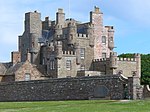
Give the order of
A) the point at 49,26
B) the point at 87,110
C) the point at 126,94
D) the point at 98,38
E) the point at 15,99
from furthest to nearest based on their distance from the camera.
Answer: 1. the point at 49,26
2. the point at 98,38
3. the point at 15,99
4. the point at 126,94
5. the point at 87,110

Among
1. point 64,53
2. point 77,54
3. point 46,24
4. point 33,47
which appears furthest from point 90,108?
point 46,24

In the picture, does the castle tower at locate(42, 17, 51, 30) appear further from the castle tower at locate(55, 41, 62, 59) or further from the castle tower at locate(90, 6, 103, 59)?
the castle tower at locate(55, 41, 62, 59)

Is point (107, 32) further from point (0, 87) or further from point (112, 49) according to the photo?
point (0, 87)

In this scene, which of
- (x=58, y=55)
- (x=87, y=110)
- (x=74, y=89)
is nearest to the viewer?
(x=87, y=110)

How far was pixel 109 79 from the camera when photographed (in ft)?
187

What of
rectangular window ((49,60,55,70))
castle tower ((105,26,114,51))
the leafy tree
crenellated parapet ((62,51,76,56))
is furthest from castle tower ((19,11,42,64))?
the leafy tree

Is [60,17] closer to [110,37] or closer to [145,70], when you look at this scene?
[110,37]

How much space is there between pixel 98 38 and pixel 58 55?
39.5 ft

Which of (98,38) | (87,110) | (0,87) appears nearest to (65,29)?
(98,38)

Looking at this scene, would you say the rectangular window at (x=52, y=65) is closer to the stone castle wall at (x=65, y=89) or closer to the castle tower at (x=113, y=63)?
the castle tower at (x=113, y=63)

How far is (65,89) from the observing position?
62.9 metres

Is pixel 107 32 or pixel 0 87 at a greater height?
pixel 107 32

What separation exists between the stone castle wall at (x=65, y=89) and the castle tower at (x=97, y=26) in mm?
23864

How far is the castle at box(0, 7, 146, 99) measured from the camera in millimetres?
83812
